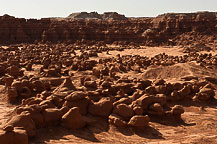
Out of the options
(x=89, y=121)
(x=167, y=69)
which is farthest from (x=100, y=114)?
(x=167, y=69)

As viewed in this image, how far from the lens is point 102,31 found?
109 ft

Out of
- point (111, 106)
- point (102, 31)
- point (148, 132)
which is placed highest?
point (102, 31)

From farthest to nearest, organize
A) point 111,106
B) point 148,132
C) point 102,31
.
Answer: point 102,31
point 111,106
point 148,132

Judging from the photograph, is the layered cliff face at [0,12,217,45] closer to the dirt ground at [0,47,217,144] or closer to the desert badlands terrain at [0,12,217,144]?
the desert badlands terrain at [0,12,217,144]

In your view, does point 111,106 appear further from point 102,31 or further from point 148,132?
point 102,31

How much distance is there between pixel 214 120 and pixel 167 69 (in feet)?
16.4

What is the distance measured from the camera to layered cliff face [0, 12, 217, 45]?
31281mm

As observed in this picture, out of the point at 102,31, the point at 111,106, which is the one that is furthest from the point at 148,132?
the point at 102,31

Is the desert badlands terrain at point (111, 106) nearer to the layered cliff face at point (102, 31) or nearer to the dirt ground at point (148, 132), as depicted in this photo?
the dirt ground at point (148, 132)

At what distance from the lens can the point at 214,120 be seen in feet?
20.9

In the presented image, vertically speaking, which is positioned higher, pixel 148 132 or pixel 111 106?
pixel 111 106

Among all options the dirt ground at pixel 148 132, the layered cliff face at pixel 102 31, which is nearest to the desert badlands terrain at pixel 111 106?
the dirt ground at pixel 148 132

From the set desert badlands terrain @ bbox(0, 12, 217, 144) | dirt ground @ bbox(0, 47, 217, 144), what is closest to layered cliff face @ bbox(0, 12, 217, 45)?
desert badlands terrain @ bbox(0, 12, 217, 144)

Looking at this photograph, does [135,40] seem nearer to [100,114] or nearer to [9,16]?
[9,16]
